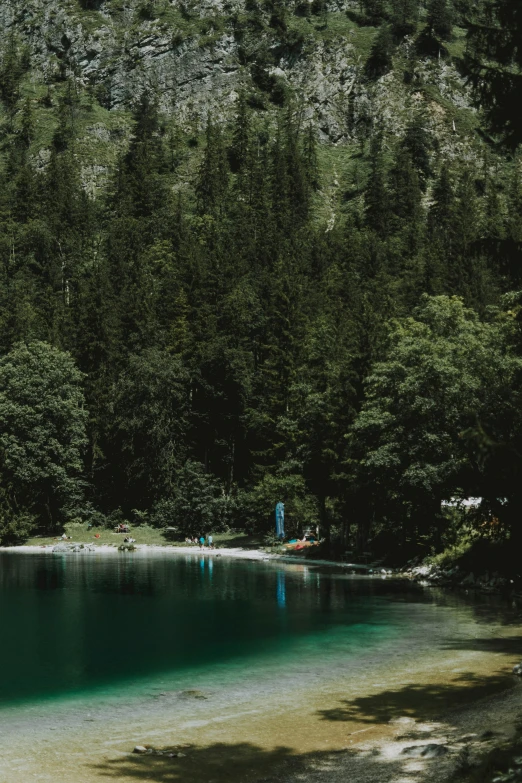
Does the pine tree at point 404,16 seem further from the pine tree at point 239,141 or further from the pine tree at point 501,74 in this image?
the pine tree at point 501,74

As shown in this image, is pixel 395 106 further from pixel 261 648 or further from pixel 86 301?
pixel 261 648

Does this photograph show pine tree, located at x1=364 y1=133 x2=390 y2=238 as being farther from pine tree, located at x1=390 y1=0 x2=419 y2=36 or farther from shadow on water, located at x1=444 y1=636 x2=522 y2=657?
shadow on water, located at x1=444 y1=636 x2=522 y2=657

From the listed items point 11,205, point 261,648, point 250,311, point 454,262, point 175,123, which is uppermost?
point 175,123

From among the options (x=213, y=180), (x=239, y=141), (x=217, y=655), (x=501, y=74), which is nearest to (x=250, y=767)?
(x=217, y=655)

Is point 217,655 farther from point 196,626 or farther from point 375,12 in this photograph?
point 375,12

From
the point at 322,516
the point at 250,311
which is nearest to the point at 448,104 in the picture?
the point at 250,311

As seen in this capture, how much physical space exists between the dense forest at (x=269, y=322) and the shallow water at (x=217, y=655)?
520 centimetres

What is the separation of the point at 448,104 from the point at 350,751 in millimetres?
160799

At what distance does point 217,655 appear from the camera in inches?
882

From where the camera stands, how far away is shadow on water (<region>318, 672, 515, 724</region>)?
15.6 m

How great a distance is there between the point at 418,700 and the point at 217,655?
23.9ft

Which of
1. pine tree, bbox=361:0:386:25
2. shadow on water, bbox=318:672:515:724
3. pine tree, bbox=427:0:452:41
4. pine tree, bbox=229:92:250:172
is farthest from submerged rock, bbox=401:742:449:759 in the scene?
pine tree, bbox=361:0:386:25

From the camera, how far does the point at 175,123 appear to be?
16025 cm

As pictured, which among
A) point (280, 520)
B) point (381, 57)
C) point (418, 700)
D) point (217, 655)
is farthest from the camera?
point (381, 57)
